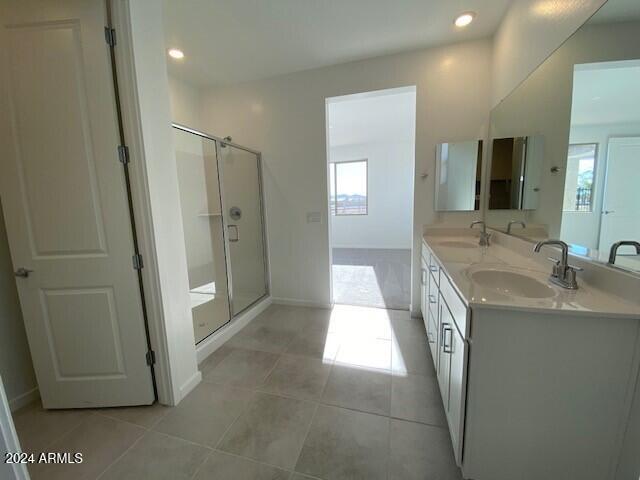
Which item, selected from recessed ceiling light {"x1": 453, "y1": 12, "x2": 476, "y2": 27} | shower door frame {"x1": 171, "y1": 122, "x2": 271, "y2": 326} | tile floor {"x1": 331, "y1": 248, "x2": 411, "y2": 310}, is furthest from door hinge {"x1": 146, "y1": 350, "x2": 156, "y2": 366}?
recessed ceiling light {"x1": 453, "y1": 12, "x2": 476, "y2": 27}

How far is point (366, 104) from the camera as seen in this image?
3.59 metres

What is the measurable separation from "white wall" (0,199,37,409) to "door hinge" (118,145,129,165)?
89 centimetres

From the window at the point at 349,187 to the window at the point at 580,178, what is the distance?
16.7 ft

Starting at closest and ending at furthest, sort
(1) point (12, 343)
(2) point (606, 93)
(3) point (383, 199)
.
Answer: (2) point (606, 93), (1) point (12, 343), (3) point (383, 199)

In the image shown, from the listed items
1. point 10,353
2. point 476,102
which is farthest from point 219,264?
point 476,102

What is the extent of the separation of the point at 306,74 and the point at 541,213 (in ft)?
8.22

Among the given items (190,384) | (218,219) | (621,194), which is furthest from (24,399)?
(621,194)

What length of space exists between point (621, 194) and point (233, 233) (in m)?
2.89

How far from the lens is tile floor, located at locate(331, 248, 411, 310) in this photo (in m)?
3.16

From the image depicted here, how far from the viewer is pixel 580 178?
1.21m

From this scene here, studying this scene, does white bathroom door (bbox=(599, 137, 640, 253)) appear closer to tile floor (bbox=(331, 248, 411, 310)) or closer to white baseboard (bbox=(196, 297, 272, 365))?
tile floor (bbox=(331, 248, 411, 310))

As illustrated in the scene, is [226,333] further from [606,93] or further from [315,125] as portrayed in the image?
[606,93]

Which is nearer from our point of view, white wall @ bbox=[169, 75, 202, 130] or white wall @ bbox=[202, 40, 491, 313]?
white wall @ bbox=[202, 40, 491, 313]

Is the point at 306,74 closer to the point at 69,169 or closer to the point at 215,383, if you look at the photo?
the point at 69,169
